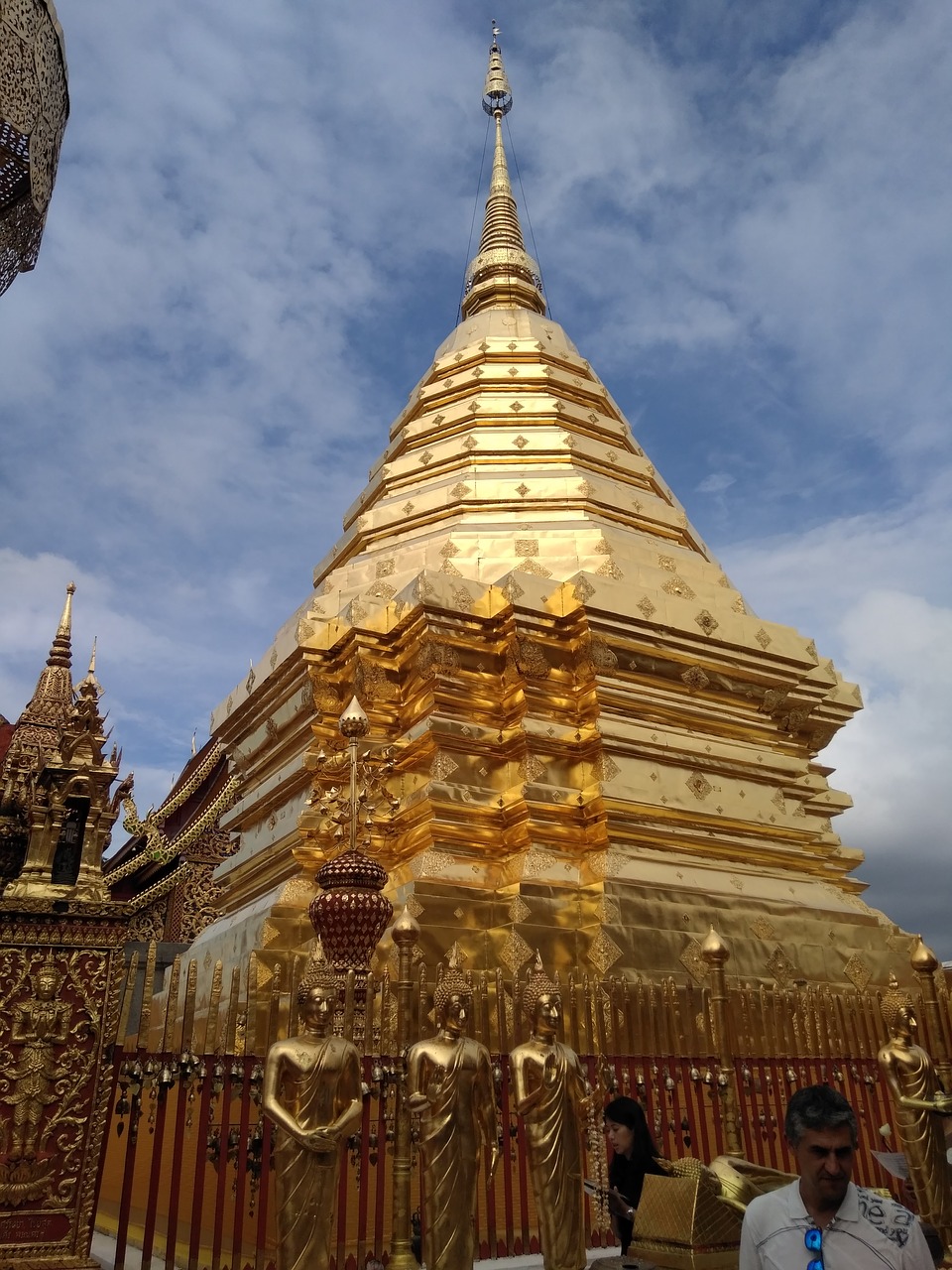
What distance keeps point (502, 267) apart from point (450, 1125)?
46.3ft

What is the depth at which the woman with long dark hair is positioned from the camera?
15.3 feet

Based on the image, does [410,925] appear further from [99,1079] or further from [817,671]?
[817,671]

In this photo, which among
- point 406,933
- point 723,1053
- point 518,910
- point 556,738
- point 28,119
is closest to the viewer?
point 406,933

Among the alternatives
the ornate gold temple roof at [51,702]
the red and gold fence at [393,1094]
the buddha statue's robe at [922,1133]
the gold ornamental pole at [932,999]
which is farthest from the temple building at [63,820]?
the ornate gold temple roof at [51,702]

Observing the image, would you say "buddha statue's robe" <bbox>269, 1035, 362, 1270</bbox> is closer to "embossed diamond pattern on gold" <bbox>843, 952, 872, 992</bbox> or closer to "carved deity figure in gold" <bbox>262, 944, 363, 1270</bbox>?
"carved deity figure in gold" <bbox>262, 944, 363, 1270</bbox>

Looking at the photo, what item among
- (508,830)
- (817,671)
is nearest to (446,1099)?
(508,830)

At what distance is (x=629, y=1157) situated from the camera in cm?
471

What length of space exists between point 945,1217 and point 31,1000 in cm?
487

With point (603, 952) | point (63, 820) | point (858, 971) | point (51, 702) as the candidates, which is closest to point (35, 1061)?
point (63, 820)

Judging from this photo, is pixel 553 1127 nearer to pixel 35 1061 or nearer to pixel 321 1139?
pixel 321 1139

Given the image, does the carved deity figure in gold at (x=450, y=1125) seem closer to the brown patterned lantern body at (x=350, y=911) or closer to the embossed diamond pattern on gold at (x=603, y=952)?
the brown patterned lantern body at (x=350, y=911)

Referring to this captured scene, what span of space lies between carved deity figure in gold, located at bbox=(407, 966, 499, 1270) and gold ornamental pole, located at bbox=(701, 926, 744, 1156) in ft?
4.94

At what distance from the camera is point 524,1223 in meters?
5.38

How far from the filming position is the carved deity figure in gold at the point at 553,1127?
4.59 metres
